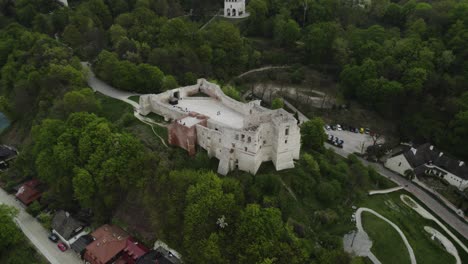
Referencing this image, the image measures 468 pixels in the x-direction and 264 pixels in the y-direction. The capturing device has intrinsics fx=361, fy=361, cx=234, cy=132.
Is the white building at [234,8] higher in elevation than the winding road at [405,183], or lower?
higher

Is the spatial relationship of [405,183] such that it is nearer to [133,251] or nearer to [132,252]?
[133,251]

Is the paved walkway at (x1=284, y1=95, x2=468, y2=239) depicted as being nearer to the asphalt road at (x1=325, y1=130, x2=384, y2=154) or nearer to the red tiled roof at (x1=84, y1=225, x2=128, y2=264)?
the asphalt road at (x1=325, y1=130, x2=384, y2=154)

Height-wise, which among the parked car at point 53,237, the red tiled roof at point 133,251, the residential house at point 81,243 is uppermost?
the red tiled roof at point 133,251

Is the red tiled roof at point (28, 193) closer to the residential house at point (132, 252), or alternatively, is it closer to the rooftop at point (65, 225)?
the rooftop at point (65, 225)

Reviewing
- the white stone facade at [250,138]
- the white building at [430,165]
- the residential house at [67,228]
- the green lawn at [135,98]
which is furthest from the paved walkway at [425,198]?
the residential house at [67,228]

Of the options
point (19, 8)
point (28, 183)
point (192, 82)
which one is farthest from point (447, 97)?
point (19, 8)

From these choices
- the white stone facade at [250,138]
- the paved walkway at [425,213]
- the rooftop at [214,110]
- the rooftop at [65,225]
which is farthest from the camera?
the rooftop at [214,110]
